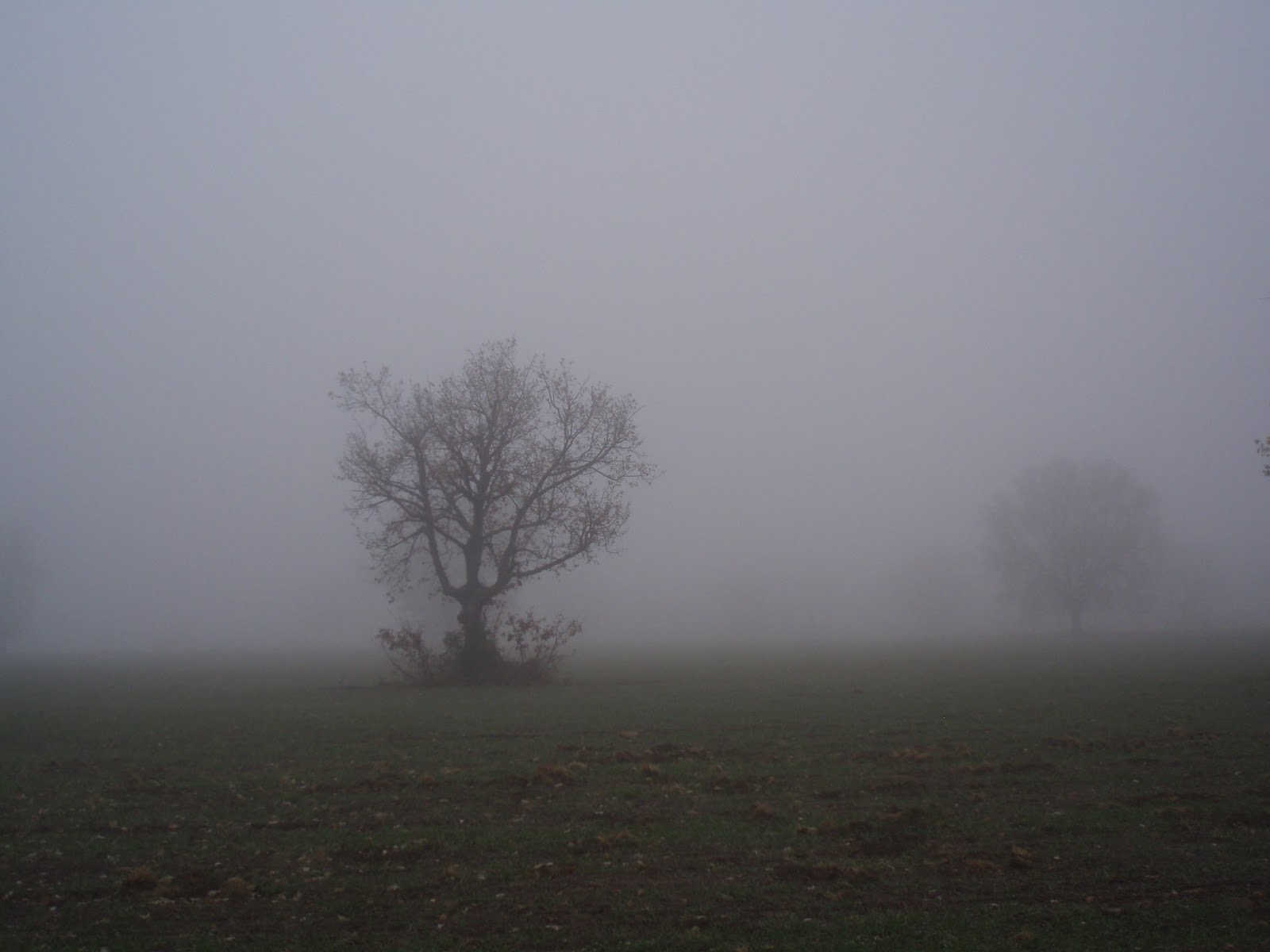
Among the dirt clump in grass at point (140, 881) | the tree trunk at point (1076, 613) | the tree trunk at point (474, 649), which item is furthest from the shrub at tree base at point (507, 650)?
the tree trunk at point (1076, 613)

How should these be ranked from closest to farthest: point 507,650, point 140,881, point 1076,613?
point 140,881
point 507,650
point 1076,613

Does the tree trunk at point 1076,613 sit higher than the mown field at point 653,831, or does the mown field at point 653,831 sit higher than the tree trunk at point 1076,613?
the mown field at point 653,831

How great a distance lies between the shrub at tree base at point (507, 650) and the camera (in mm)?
38125

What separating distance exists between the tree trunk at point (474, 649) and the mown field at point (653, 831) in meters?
16.1

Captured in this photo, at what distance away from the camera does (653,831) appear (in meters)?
10.8

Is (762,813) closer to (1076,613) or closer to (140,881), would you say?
(140,881)

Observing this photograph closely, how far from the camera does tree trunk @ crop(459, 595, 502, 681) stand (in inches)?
1512

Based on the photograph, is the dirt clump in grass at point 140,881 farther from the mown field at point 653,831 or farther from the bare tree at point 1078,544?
the bare tree at point 1078,544

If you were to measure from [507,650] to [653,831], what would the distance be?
29.3 m

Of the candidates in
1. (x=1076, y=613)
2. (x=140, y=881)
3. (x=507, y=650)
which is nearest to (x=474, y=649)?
Result: (x=507, y=650)

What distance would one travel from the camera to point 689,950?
23.4 feet

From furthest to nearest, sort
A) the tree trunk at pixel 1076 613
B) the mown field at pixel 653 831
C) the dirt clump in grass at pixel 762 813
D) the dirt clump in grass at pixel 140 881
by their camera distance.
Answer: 1. the tree trunk at pixel 1076 613
2. the dirt clump in grass at pixel 762 813
3. the dirt clump in grass at pixel 140 881
4. the mown field at pixel 653 831

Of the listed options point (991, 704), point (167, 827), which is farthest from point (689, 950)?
point (991, 704)

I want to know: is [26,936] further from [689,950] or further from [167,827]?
[689,950]
